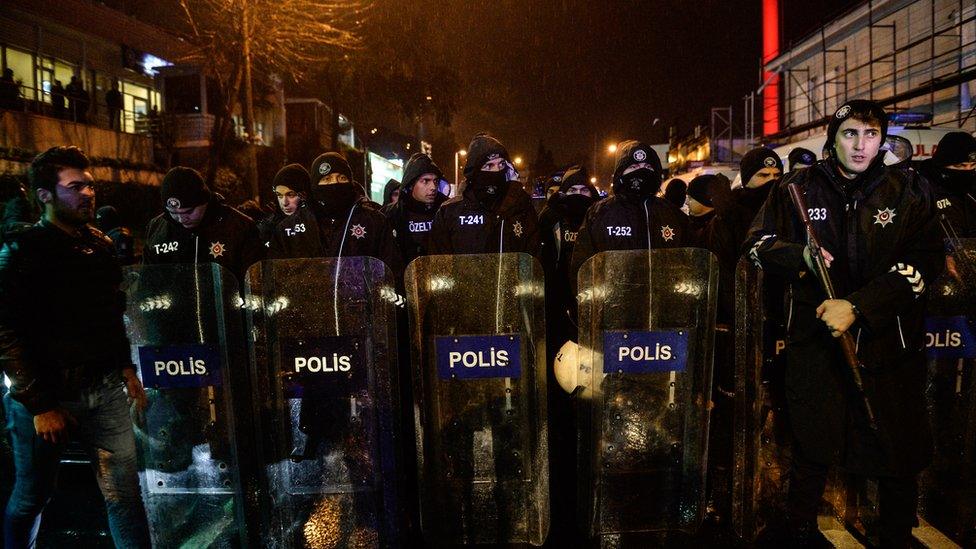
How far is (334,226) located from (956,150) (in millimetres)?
4761

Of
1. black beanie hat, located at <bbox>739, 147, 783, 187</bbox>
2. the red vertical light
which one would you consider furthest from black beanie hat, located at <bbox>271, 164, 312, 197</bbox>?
the red vertical light

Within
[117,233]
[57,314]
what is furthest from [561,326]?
[117,233]

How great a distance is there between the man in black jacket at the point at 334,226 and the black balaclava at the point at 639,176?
1648 mm

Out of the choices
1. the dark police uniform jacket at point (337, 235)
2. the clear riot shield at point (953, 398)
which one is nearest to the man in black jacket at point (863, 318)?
the clear riot shield at point (953, 398)

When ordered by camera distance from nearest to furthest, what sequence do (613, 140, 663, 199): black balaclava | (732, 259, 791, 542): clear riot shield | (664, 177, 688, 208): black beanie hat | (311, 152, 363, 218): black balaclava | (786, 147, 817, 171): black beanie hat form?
Result: (732, 259, 791, 542): clear riot shield → (613, 140, 663, 199): black balaclava → (311, 152, 363, 218): black balaclava → (786, 147, 817, 171): black beanie hat → (664, 177, 688, 208): black beanie hat

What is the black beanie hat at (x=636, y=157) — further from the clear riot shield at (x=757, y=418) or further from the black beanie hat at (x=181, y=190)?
the black beanie hat at (x=181, y=190)

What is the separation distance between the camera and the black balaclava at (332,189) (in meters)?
4.15

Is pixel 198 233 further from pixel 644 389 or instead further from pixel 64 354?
pixel 644 389

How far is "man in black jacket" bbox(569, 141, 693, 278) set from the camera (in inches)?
153

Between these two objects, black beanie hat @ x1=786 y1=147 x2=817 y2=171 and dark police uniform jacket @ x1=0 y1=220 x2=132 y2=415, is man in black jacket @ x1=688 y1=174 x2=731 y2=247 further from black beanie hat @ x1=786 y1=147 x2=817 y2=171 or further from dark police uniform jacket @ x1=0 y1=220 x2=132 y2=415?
dark police uniform jacket @ x1=0 y1=220 x2=132 y2=415

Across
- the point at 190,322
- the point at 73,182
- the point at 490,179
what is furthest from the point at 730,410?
the point at 73,182

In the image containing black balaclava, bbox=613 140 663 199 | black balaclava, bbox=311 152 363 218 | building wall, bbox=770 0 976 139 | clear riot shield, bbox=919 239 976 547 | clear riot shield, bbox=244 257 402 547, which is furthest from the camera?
building wall, bbox=770 0 976 139

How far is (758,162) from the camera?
4.40 m

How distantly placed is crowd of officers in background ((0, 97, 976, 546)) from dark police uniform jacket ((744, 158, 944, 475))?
1cm
